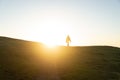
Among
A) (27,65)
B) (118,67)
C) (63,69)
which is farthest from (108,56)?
(27,65)

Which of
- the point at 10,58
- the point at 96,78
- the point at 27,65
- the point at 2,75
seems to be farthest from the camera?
the point at 10,58

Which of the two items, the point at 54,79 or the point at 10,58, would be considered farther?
the point at 10,58

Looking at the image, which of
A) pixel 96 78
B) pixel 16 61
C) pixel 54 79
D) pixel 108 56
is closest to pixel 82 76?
pixel 96 78

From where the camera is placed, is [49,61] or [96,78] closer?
[96,78]

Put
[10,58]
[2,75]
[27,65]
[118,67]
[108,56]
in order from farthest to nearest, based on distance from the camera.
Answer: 1. [108,56]
2. [118,67]
3. [10,58]
4. [27,65]
5. [2,75]

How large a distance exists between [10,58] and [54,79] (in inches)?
505

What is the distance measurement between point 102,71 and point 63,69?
7.37m

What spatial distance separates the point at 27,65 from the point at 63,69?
256 inches

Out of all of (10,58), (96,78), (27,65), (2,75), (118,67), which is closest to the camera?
(2,75)

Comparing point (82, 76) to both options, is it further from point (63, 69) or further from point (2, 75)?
point (2, 75)

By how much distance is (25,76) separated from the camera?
132ft

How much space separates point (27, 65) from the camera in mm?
46156

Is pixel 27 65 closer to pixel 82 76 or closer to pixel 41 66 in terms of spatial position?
pixel 41 66

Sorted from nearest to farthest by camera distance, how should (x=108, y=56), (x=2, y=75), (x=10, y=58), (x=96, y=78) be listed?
(x=2, y=75)
(x=96, y=78)
(x=10, y=58)
(x=108, y=56)
